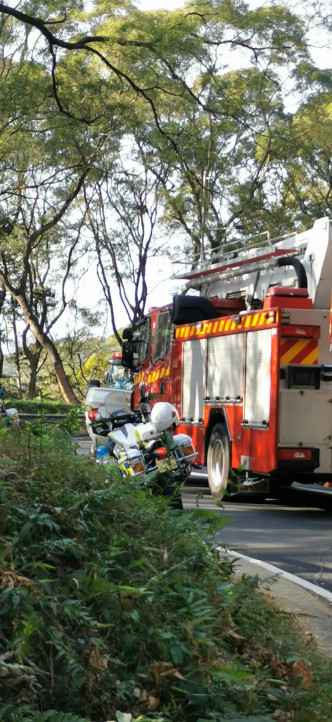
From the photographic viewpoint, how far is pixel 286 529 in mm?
12195

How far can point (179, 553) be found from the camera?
19.7ft

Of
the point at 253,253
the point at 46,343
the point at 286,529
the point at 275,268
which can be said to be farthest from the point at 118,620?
the point at 46,343

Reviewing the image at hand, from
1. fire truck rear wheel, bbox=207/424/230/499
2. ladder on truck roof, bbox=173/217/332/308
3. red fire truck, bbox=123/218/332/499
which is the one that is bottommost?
fire truck rear wheel, bbox=207/424/230/499

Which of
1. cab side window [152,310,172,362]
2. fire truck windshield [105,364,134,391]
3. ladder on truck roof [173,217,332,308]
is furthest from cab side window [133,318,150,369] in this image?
fire truck windshield [105,364,134,391]

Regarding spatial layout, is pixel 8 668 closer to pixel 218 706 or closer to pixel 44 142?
pixel 218 706

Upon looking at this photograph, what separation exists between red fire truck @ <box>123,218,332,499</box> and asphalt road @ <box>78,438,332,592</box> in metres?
0.45

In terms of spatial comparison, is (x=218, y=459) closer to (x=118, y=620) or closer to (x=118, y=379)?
(x=118, y=379)

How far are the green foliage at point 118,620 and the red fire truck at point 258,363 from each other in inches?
266

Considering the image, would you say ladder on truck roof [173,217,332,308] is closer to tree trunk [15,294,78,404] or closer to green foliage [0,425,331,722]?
green foliage [0,425,331,722]

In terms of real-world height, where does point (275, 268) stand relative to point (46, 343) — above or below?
below

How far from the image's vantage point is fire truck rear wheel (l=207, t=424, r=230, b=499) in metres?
15.0

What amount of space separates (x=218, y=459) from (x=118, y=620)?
1092 cm

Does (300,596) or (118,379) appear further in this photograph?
(118,379)

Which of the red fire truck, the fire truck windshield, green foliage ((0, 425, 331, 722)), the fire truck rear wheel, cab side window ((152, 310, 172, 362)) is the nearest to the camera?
green foliage ((0, 425, 331, 722))
